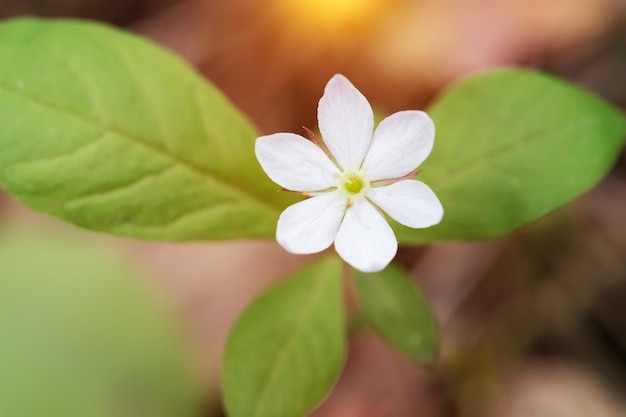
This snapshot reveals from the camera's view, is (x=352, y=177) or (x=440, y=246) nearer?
(x=352, y=177)

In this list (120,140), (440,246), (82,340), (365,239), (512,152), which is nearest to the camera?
(365,239)

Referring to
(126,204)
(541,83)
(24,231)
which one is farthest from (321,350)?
(24,231)

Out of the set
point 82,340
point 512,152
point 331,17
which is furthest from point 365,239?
point 331,17

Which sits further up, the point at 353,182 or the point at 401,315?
the point at 353,182

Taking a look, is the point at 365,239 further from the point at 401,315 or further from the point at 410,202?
the point at 401,315

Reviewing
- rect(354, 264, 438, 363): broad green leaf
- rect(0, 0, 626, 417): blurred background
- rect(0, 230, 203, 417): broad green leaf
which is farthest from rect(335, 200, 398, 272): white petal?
rect(0, 230, 203, 417): broad green leaf

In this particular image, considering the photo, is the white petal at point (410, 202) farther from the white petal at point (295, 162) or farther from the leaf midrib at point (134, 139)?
the leaf midrib at point (134, 139)
